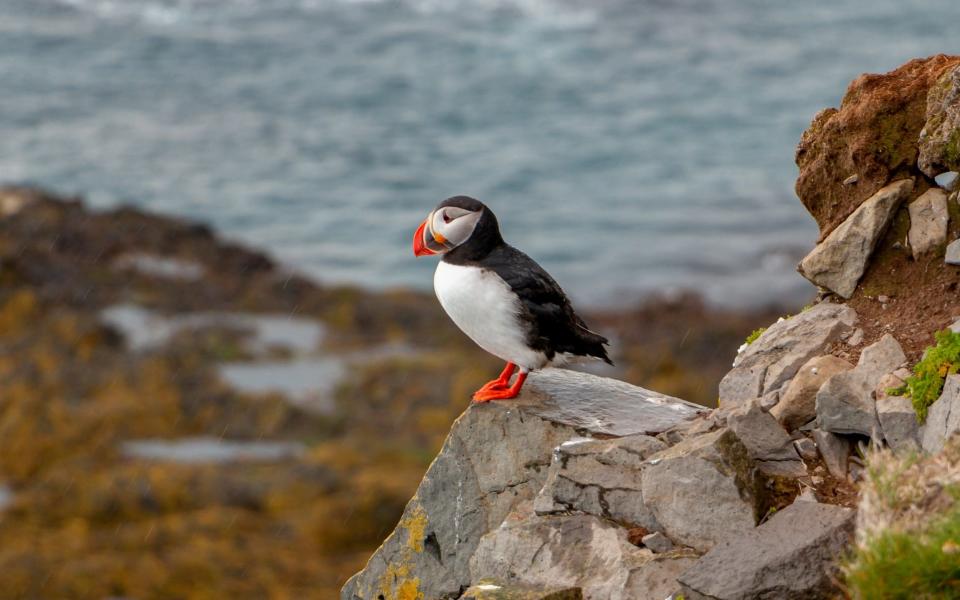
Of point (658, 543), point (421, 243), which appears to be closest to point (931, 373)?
point (658, 543)

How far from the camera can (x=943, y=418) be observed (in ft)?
23.8

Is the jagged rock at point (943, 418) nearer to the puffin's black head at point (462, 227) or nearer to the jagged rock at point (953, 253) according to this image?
the jagged rock at point (953, 253)

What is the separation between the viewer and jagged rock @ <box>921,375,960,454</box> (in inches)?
281

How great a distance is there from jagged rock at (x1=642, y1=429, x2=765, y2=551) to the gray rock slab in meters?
0.94

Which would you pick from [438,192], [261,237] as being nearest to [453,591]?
[261,237]

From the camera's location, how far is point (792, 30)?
52.5 metres

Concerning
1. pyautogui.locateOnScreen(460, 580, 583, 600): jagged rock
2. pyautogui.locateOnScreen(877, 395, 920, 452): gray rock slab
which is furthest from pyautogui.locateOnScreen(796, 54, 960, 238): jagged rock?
pyautogui.locateOnScreen(460, 580, 583, 600): jagged rock

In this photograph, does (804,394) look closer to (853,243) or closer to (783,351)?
(783,351)

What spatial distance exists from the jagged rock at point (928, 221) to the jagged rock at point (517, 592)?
3.81 m

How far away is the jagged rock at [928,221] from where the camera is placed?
344 inches

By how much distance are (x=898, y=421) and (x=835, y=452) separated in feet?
1.76

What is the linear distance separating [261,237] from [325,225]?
133 inches

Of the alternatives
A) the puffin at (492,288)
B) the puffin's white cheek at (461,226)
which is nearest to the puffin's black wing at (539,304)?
the puffin at (492,288)

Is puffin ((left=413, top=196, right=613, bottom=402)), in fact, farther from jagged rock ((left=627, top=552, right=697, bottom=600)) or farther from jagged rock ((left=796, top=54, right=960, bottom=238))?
jagged rock ((left=796, top=54, right=960, bottom=238))
